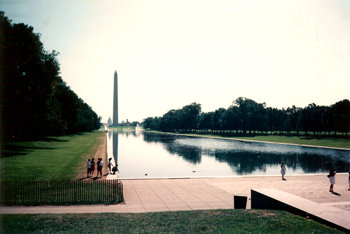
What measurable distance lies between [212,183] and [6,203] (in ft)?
43.6

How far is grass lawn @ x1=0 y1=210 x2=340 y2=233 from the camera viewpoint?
9.77 meters

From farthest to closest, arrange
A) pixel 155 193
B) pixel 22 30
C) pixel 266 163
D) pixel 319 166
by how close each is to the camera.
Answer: pixel 22 30, pixel 266 163, pixel 319 166, pixel 155 193

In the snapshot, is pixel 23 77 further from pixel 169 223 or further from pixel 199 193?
pixel 169 223

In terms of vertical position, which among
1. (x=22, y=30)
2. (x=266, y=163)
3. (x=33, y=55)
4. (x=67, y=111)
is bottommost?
(x=266, y=163)

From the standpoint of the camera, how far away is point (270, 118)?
133 metres

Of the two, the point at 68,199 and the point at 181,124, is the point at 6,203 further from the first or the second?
the point at 181,124

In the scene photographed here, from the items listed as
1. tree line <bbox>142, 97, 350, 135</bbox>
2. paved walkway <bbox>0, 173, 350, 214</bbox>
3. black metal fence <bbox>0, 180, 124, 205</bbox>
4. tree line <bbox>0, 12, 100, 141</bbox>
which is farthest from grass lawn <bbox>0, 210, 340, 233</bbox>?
tree line <bbox>142, 97, 350, 135</bbox>

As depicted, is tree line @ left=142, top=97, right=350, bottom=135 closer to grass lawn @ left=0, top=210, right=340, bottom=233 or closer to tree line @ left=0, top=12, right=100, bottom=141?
tree line @ left=0, top=12, right=100, bottom=141

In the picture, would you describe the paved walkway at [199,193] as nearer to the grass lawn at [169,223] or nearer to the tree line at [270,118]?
the grass lawn at [169,223]

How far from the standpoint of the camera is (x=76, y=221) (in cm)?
1094

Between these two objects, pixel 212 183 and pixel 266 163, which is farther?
pixel 266 163

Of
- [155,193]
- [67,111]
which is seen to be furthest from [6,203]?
[67,111]

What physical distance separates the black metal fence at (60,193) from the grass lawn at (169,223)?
3703mm

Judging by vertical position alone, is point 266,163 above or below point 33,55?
below
